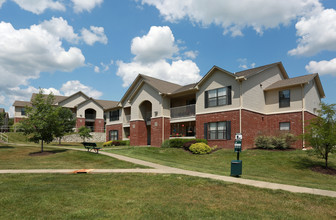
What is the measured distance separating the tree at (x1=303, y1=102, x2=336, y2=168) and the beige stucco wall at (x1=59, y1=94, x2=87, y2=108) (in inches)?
1827

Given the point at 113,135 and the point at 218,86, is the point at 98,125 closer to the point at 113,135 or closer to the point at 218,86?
the point at 113,135

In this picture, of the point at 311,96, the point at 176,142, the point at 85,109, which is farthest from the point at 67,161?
the point at 85,109

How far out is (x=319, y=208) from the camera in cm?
705

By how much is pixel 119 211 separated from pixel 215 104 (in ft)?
63.0

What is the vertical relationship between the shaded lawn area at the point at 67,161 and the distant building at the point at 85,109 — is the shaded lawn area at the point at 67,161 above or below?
below

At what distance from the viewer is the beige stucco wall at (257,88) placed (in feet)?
75.9

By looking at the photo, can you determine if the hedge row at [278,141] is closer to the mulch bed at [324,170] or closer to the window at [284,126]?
the window at [284,126]

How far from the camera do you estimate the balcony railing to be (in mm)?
27719

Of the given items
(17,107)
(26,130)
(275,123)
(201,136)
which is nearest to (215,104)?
(201,136)

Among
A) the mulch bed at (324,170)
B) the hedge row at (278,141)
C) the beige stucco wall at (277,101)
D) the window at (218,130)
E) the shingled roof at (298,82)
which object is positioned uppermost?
the shingled roof at (298,82)

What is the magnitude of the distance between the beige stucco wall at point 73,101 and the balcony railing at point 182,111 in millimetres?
30909

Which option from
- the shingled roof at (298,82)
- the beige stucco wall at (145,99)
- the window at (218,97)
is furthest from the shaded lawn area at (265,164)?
the beige stucco wall at (145,99)

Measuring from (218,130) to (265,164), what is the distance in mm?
7506

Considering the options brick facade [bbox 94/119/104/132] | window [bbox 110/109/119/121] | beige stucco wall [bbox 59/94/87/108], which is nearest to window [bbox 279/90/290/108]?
window [bbox 110/109/119/121]
